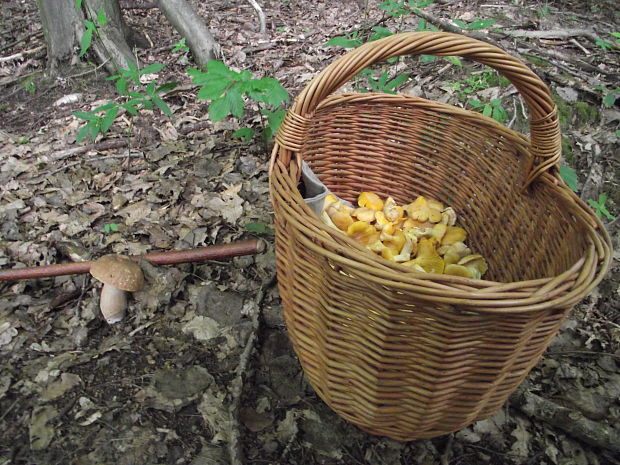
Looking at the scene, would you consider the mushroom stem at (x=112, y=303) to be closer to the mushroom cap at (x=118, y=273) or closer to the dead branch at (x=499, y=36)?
the mushroom cap at (x=118, y=273)

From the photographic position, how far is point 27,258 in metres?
2.28

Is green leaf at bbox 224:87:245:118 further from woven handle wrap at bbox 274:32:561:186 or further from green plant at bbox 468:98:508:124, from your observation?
green plant at bbox 468:98:508:124

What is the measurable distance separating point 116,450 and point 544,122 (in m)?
1.88

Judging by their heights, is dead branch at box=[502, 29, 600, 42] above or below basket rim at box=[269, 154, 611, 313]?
below

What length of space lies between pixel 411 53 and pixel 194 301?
146 centimetres

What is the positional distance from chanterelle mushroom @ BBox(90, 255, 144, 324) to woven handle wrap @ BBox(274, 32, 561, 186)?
38.8 inches

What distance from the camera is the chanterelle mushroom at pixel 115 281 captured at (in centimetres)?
189

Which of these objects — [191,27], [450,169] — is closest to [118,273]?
[450,169]

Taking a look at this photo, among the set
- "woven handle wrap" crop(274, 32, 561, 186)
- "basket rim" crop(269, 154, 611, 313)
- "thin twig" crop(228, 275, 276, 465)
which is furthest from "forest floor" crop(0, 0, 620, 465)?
"woven handle wrap" crop(274, 32, 561, 186)

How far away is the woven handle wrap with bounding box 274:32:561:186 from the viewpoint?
132 centimetres

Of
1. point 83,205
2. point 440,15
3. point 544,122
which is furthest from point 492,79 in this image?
point 83,205

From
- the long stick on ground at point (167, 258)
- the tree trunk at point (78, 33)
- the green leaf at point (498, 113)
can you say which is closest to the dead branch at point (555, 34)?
the green leaf at point (498, 113)

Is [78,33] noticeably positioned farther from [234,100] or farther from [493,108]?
[493,108]

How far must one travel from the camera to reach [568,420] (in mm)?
1660
